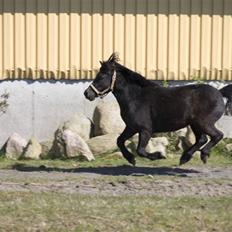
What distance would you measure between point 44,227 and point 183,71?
27.3 ft

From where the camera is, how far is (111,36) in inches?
693

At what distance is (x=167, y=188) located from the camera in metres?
12.2

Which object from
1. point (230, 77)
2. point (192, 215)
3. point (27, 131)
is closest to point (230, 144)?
point (230, 77)

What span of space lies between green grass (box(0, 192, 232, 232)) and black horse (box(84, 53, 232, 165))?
8.18 feet

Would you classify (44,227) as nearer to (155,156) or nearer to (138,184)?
(138,184)

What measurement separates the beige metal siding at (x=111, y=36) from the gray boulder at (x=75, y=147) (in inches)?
69.9

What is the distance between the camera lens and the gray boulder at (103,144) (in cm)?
1631

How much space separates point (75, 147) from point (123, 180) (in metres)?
3.23

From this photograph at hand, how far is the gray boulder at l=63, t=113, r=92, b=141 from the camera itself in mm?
16766

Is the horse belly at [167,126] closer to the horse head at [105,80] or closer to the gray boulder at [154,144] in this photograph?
the horse head at [105,80]

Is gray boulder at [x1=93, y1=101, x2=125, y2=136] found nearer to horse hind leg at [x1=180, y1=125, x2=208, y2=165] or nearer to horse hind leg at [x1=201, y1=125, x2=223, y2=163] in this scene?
horse hind leg at [x1=180, y1=125, x2=208, y2=165]

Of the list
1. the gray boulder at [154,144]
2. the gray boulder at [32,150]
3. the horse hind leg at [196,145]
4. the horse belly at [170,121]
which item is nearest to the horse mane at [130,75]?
the horse belly at [170,121]

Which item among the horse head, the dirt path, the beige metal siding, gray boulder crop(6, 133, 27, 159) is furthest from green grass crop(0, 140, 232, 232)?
the beige metal siding

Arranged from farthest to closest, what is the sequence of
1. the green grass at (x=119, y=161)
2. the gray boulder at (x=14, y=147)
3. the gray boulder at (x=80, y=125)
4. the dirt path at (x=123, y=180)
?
the gray boulder at (x=80, y=125) < the gray boulder at (x=14, y=147) < the green grass at (x=119, y=161) < the dirt path at (x=123, y=180)
